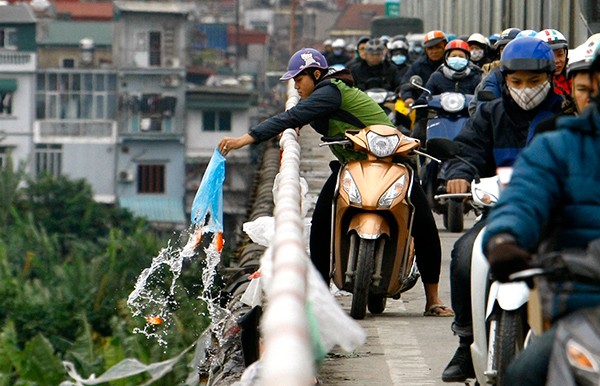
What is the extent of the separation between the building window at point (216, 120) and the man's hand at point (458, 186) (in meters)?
74.0

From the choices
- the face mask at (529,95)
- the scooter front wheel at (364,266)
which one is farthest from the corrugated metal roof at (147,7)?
the face mask at (529,95)

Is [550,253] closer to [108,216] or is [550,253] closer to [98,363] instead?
[98,363]

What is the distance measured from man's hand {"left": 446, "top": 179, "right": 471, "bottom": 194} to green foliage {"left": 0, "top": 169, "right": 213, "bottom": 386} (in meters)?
5.10

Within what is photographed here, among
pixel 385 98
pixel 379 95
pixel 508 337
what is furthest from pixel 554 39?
pixel 385 98

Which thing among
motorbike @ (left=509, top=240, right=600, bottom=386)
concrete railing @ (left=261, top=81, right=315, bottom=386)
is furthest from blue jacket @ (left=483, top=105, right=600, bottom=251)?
concrete railing @ (left=261, top=81, right=315, bottom=386)

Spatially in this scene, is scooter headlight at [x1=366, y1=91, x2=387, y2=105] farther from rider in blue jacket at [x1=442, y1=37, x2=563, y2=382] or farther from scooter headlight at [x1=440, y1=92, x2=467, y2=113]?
rider in blue jacket at [x1=442, y1=37, x2=563, y2=382]

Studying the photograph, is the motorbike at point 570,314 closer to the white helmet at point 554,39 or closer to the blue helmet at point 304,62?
the blue helmet at point 304,62

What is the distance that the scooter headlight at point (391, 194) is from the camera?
31.1 ft

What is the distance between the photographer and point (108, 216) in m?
70.2

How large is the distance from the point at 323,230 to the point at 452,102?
6052 millimetres

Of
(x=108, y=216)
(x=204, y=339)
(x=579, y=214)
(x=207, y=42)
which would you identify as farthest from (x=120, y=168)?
(x=579, y=214)

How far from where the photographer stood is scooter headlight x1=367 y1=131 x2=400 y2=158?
9.53 metres

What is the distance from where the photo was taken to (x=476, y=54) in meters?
19.4

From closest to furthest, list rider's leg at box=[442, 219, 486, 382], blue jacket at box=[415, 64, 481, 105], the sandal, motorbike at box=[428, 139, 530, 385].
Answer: motorbike at box=[428, 139, 530, 385]
rider's leg at box=[442, 219, 486, 382]
the sandal
blue jacket at box=[415, 64, 481, 105]
